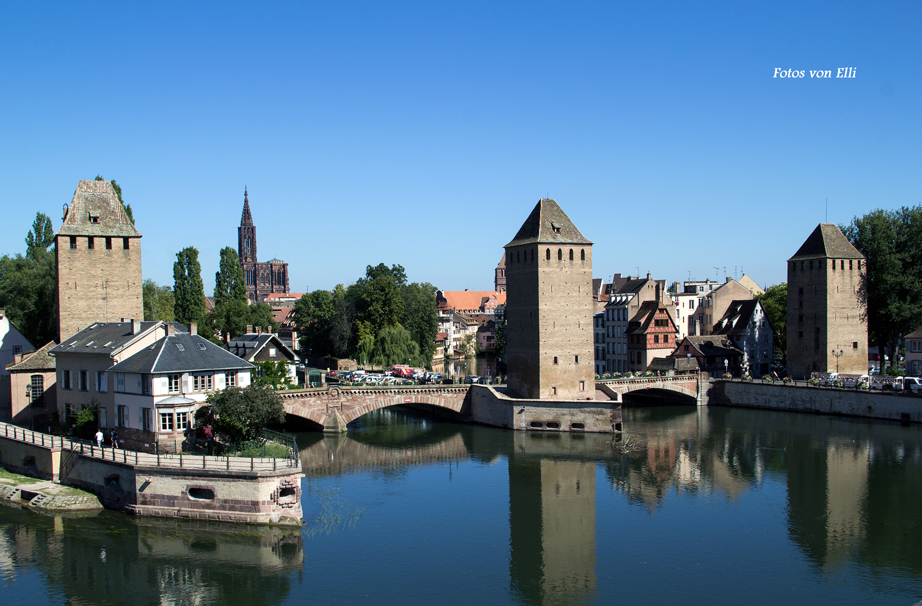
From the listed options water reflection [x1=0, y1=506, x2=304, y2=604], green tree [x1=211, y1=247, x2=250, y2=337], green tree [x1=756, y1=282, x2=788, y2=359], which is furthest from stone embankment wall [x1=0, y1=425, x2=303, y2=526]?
green tree [x1=756, y1=282, x2=788, y2=359]

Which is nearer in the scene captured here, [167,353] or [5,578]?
[5,578]

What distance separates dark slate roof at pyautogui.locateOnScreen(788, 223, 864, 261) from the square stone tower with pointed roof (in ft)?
69.6

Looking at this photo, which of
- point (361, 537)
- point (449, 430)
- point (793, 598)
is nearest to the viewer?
point (793, 598)

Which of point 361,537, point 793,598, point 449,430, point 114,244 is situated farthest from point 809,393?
point 114,244

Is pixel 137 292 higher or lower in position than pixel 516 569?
higher

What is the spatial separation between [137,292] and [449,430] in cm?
2034

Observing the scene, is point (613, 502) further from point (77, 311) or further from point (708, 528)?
point (77, 311)

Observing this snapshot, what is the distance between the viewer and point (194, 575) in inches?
944

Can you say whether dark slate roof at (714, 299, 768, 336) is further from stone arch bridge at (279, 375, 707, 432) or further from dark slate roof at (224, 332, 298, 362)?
dark slate roof at (224, 332, 298, 362)

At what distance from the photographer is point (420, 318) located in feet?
271

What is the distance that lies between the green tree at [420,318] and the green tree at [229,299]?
1621 cm

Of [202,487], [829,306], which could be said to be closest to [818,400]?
[829,306]

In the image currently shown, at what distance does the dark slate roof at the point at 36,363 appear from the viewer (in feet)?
130

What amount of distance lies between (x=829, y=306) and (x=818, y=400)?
8.71 metres
